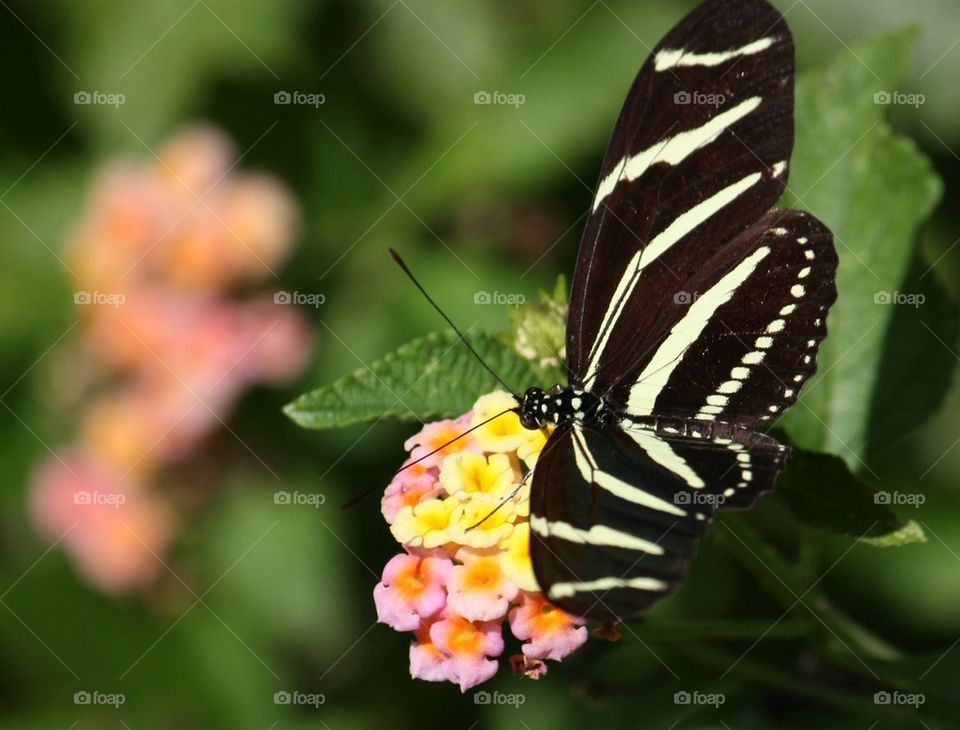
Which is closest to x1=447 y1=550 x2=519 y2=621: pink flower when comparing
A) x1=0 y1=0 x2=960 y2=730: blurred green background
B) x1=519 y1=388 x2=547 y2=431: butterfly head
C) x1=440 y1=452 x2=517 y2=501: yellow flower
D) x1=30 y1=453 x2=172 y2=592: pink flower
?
x1=440 y1=452 x2=517 y2=501: yellow flower

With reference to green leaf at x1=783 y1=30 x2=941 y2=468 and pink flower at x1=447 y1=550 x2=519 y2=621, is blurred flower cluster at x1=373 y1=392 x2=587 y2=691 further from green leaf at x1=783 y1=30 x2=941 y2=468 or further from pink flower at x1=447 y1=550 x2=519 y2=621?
green leaf at x1=783 y1=30 x2=941 y2=468

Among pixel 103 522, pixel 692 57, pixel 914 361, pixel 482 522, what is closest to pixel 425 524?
pixel 482 522

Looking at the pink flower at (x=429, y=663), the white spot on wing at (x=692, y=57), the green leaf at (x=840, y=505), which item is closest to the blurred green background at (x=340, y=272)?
the green leaf at (x=840, y=505)

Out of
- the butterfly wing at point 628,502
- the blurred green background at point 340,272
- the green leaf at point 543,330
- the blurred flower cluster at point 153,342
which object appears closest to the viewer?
the butterfly wing at point 628,502

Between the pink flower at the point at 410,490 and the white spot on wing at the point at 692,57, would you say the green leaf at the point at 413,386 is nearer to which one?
the pink flower at the point at 410,490

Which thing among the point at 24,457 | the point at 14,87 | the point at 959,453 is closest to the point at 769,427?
the point at 959,453

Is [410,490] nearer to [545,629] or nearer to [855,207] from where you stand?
[545,629]

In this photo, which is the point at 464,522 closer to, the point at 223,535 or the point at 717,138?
the point at 717,138
